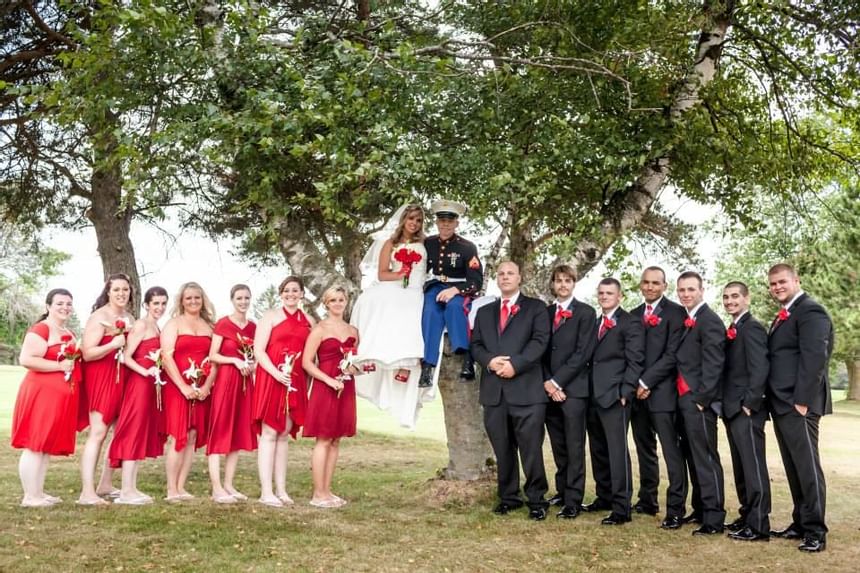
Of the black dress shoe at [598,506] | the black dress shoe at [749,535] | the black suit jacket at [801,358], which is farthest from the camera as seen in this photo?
the black dress shoe at [598,506]

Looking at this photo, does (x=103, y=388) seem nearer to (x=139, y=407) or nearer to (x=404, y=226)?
(x=139, y=407)

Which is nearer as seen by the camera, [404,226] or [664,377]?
[664,377]

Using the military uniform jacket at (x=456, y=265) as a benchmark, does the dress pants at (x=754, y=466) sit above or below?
below

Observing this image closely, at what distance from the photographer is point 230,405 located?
303 inches

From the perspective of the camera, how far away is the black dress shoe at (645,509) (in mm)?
7797

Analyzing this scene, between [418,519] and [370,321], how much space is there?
190 centimetres

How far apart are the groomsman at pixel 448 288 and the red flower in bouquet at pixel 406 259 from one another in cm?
17

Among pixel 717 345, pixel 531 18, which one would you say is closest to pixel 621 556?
pixel 717 345

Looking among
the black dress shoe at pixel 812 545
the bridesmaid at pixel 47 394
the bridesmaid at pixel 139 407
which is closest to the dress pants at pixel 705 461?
the black dress shoe at pixel 812 545

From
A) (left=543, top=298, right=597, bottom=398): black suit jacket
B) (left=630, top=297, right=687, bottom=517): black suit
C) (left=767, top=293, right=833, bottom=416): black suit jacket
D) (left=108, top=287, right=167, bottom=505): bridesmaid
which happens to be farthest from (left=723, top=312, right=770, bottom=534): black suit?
(left=108, top=287, right=167, bottom=505): bridesmaid

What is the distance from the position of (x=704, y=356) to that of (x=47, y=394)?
5.76m

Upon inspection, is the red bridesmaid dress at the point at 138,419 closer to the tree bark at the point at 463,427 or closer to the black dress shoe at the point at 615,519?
the tree bark at the point at 463,427

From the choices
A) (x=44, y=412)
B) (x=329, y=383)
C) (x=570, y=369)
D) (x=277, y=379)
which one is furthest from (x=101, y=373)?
(x=570, y=369)

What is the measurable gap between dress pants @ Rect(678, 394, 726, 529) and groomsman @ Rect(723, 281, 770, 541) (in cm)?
16
